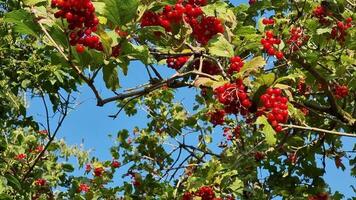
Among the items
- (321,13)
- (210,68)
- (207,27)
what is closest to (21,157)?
(210,68)

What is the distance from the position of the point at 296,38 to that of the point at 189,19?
2.20 m

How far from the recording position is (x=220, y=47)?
3840mm

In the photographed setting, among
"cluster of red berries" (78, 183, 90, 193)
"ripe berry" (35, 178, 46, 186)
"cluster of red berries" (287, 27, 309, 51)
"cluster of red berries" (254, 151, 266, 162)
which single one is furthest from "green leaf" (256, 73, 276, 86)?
"ripe berry" (35, 178, 46, 186)

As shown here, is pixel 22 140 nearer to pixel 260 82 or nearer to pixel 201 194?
pixel 201 194

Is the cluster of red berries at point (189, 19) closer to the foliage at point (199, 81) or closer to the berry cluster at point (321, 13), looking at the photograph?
the foliage at point (199, 81)

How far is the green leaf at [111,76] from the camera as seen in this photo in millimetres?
3359

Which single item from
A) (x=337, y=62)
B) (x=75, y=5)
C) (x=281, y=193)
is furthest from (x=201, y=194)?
(x=75, y=5)

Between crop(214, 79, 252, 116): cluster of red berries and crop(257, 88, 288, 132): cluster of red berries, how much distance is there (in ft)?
0.37

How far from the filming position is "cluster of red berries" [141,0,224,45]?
12.3ft

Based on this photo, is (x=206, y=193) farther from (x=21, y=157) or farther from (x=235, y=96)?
(x=21, y=157)

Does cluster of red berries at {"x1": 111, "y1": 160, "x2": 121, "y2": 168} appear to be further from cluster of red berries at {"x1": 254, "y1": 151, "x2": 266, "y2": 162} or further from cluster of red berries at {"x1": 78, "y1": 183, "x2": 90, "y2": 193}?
cluster of red berries at {"x1": 254, "y1": 151, "x2": 266, "y2": 162}

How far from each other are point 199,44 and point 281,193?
130 inches

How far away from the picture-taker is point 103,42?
3025mm

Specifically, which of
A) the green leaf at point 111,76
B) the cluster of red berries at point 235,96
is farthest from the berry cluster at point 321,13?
the green leaf at point 111,76
